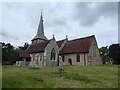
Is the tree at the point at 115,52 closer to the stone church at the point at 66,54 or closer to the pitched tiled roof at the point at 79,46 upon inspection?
the stone church at the point at 66,54

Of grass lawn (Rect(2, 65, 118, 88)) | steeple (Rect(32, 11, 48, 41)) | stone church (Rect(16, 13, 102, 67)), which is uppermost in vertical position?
steeple (Rect(32, 11, 48, 41))

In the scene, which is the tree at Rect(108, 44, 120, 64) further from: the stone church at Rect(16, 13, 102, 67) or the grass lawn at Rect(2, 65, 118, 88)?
the grass lawn at Rect(2, 65, 118, 88)

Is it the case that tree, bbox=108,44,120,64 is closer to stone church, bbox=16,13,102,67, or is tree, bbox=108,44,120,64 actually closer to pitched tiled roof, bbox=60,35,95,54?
stone church, bbox=16,13,102,67

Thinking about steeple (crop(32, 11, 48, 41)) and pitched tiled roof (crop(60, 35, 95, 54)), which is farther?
steeple (crop(32, 11, 48, 41))

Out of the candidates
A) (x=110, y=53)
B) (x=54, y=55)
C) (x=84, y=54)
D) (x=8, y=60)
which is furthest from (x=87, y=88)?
(x=110, y=53)

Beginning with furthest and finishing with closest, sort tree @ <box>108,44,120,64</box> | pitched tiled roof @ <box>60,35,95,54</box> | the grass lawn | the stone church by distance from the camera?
tree @ <box>108,44,120,64</box> < pitched tiled roof @ <box>60,35,95,54</box> < the stone church < the grass lawn

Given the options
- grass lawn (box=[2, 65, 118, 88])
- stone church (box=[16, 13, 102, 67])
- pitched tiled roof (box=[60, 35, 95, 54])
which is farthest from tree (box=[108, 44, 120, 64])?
grass lawn (box=[2, 65, 118, 88])

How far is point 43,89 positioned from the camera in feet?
26.3

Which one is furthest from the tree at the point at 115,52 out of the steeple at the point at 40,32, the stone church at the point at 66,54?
the steeple at the point at 40,32

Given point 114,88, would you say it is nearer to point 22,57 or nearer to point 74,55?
point 74,55

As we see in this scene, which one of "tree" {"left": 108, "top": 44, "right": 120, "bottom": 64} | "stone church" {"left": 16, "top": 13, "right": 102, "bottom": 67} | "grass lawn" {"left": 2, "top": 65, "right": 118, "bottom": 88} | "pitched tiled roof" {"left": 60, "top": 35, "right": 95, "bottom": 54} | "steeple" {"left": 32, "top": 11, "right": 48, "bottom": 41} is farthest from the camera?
"tree" {"left": 108, "top": 44, "right": 120, "bottom": 64}

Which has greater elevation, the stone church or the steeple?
the steeple

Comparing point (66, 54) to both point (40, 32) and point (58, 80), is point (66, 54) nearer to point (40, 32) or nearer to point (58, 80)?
point (40, 32)

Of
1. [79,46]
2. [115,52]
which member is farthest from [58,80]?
[115,52]
